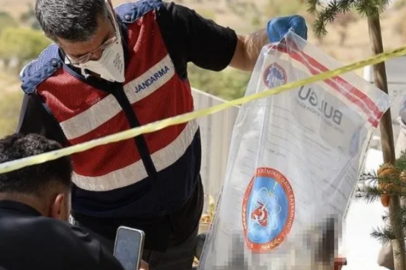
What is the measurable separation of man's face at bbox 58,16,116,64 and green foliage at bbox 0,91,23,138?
371 inches

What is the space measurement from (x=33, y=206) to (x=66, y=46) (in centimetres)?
68

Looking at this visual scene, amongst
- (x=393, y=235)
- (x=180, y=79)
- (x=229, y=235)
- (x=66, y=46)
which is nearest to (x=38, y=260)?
(x=229, y=235)

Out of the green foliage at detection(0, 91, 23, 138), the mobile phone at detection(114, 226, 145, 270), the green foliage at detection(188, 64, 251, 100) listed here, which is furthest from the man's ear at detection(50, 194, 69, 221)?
the green foliage at detection(188, 64, 251, 100)

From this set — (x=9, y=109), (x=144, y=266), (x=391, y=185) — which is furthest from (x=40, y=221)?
(x=9, y=109)

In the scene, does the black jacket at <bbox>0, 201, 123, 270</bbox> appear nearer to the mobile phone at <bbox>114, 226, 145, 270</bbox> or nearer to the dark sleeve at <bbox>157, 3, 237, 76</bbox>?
the mobile phone at <bbox>114, 226, 145, 270</bbox>

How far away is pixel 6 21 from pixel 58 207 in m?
17.5

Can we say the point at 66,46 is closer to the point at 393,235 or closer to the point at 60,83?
the point at 60,83

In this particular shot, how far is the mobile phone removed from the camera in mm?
2326

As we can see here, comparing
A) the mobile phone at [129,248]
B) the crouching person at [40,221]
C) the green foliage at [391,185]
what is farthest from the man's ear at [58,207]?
the green foliage at [391,185]

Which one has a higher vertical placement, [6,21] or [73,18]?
[6,21]

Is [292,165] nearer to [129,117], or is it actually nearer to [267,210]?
[267,210]

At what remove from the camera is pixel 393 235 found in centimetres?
296

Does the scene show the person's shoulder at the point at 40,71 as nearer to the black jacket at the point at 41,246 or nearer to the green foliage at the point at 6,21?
the black jacket at the point at 41,246

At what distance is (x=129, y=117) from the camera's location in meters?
2.82
